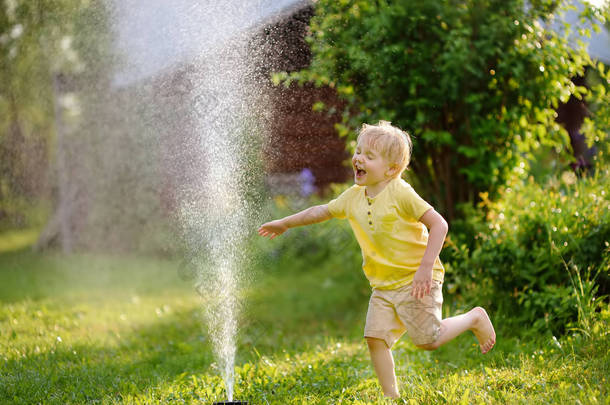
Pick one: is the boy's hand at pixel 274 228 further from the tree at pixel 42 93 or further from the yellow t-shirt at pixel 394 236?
the tree at pixel 42 93

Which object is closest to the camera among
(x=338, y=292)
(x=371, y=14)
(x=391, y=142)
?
(x=391, y=142)

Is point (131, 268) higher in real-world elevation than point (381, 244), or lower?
lower

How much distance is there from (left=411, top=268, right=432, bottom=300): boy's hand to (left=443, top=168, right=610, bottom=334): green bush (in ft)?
3.86

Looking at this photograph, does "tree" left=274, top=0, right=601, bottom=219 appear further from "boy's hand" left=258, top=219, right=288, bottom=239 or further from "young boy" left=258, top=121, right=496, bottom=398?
"boy's hand" left=258, top=219, right=288, bottom=239

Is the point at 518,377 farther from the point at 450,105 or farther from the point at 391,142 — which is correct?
the point at 450,105

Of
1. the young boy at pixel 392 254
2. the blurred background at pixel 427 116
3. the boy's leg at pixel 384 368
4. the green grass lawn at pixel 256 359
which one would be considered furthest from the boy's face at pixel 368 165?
the blurred background at pixel 427 116

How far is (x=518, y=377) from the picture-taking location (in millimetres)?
2697

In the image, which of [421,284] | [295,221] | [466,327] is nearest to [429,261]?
[421,284]

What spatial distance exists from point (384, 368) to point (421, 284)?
1.48ft

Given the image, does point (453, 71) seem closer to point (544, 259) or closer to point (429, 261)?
point (544, 259)

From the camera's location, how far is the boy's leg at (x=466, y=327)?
2.62 m

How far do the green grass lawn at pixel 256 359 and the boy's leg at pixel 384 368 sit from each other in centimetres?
8

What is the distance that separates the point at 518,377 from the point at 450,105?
2348mm

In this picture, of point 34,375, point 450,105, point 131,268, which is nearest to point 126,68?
point 131,268
